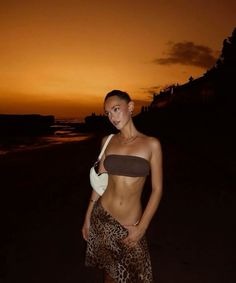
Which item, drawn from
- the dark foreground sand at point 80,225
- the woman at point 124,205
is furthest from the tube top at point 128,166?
the dark foreground sand at point 80,225

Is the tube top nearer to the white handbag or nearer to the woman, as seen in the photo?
the woman

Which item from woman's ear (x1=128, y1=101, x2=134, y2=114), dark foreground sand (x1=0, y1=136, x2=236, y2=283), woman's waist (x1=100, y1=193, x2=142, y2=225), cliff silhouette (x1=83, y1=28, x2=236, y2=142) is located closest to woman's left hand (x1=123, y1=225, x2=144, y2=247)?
woman's waist (x1=100, y1=193, x2=142, y2=225)

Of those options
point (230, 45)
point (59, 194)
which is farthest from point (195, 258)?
point (230, 45)

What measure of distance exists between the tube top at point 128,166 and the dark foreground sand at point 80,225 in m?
2.51

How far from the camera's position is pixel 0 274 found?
442 centimetres

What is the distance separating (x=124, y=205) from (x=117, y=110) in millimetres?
863

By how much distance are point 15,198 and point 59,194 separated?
4.15ft

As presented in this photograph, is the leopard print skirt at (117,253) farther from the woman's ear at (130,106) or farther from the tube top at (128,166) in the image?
the woman's ear at (130,106)

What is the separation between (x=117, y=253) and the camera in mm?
2561

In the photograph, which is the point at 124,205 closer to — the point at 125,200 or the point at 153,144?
the point at 125,200

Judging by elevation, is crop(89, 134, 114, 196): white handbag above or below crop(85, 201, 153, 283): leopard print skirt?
above

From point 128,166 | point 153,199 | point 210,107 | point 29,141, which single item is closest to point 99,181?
point 128,166

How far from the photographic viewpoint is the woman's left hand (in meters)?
2.46

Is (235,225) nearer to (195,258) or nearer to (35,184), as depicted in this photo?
(195,258)
